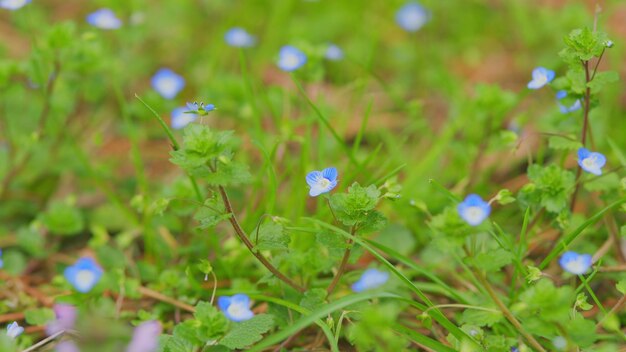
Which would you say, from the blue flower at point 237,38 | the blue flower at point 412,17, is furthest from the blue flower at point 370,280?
the blue flower at point 412,17

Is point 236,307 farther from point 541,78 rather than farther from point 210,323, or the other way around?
point 541,78

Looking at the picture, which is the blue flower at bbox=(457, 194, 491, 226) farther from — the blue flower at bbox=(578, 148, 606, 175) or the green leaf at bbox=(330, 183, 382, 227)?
the blue flower at bbox=(578, 148, 606, 175)

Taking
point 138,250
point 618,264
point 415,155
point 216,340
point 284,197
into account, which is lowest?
point 216,340

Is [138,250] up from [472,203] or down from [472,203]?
up

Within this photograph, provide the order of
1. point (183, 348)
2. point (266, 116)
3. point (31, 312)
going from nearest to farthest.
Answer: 1. point (183, 348)
2. point (31, 312)
3. point (266, 116)

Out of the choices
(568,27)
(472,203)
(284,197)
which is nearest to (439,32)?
(568,27)

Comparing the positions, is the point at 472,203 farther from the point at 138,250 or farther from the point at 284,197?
the point at 138,250

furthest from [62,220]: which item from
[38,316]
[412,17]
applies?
[412,17]
